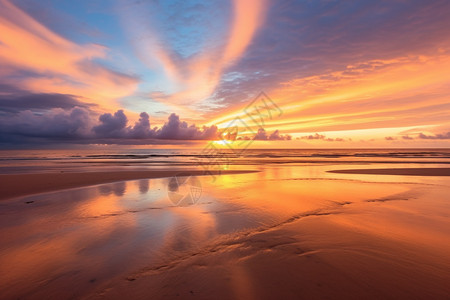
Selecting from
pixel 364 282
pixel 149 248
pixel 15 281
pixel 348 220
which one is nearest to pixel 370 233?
pixel 348 220

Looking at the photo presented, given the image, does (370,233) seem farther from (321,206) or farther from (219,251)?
(219,251)

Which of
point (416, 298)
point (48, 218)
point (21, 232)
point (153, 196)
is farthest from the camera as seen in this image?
point (153, 196)

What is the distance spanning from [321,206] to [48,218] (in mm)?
10350

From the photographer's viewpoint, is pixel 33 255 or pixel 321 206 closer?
pixel 33 255

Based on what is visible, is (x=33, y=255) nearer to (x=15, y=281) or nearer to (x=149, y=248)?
(x=15, y=281)

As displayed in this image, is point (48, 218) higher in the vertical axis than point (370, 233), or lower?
lower

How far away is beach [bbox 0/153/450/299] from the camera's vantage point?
12.1 ft

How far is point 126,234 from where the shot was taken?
6.23 meters

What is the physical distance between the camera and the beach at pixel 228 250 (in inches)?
145

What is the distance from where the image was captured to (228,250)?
5.11 m

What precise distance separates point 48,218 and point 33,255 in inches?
131

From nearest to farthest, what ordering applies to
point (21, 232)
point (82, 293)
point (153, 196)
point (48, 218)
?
point (82, 293), point (21, 232), point (48, 218), point (153, 196)

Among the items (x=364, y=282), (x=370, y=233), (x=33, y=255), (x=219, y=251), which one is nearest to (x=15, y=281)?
(x=33, y=255)

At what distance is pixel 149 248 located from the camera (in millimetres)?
5281
